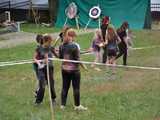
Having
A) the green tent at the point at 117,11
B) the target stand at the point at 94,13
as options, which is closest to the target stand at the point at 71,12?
the green tent at the point at 117,11

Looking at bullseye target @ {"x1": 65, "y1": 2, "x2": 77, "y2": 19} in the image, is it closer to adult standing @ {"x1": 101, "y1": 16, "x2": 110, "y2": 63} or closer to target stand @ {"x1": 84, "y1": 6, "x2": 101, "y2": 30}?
target stand @ {"x1": 84, "y1": 6, "x2": 101, "y2": 30}

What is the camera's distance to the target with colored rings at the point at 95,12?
30.1 metres

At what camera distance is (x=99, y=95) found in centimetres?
1274

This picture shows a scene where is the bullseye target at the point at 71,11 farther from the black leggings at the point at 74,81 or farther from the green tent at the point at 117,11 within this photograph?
the black leggings at the point at 74,81

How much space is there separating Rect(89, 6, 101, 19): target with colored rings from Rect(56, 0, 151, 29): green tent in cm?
35

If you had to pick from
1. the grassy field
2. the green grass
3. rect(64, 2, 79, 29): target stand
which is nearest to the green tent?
rect(64, 2, 79, 29): target stand

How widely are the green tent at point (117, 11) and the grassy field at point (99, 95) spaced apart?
Answer: 10.9 m

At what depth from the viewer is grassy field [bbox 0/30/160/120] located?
36.1ft

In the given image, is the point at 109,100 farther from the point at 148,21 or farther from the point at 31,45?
the point at 148,21

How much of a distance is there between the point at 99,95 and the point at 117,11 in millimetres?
18091

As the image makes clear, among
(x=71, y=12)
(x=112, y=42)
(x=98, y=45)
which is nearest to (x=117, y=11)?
(x=71, y=12)

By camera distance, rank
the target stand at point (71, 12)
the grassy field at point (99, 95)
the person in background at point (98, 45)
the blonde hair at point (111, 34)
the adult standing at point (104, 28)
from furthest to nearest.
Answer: the target stand at point (71, 12), the person in background at point (98, 45), the adult standing at point (104, 28), the blonde hair at point (111, 34), the grassy field at point (99, 95)

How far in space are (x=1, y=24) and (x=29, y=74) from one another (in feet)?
51.8

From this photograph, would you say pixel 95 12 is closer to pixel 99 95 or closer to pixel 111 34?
pixel 111 34
